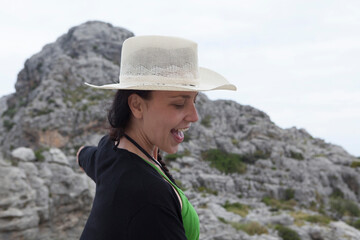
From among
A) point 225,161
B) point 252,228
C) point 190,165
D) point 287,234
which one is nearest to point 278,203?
point 225,161

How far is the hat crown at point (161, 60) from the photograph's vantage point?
5.72 feet

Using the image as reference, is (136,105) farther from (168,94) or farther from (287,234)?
(287,234)

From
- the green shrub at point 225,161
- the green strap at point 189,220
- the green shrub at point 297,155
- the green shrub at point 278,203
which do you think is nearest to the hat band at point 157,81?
the green strap at point 189,220

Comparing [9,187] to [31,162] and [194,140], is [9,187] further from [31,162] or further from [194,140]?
[194,140]

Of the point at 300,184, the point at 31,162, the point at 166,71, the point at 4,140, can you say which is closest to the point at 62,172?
the point at 31,162

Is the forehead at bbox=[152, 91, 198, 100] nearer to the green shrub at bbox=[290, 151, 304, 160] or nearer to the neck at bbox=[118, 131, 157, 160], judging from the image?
the neck at bbox=[118, 131, 157, 160]

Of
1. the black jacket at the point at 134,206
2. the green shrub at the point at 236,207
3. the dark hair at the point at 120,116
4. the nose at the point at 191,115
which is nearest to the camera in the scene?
the black jacket at the point at 134,206

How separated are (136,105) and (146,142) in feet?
0.78

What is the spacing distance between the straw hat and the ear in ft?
0.28

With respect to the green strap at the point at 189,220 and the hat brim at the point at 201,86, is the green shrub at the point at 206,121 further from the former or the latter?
the green strap at the point at 189,220

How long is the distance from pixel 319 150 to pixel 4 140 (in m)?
41.6

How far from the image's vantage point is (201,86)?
1950mm

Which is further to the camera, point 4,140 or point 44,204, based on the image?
point 4,140

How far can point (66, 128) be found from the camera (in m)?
35.0
